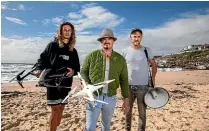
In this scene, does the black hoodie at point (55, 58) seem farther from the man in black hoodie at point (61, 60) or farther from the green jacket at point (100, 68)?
the green jacket at point (100, 68)

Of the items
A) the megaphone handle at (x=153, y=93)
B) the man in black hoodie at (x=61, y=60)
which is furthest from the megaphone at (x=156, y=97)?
the man in black hoodie at (x=61, y=60)

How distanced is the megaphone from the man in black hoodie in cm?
95

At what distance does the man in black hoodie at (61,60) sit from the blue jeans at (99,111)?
0.32m

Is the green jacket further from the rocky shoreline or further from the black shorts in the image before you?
the rocky shoreline

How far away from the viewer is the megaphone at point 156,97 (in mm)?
2955

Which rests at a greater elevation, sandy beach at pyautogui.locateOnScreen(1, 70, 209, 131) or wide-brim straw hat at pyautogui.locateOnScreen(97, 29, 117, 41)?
wide-brim straw hat at pyautogui.locateOnScreen(97, 29, 117, 41)

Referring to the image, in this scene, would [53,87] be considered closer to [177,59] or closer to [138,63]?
[138,63]

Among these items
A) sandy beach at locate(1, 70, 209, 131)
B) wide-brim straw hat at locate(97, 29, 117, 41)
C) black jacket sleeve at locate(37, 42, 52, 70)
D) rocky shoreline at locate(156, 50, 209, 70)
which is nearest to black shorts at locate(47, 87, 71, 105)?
black jacket sleeve at locate(37, 42, 52, 70)

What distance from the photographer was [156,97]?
2977 mm

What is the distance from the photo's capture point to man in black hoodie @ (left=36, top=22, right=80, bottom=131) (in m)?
2.32

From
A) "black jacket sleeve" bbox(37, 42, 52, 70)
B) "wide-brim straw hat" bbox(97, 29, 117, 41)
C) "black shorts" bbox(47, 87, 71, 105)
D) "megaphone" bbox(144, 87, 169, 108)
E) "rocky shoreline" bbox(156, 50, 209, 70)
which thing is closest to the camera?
"wide-brim straw hat" bbox(97, 29, 117, 41)

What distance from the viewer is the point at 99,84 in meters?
2.19

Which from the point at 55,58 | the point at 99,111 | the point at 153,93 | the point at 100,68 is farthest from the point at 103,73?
the point at 153,93

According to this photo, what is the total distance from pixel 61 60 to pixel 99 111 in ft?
1.81
